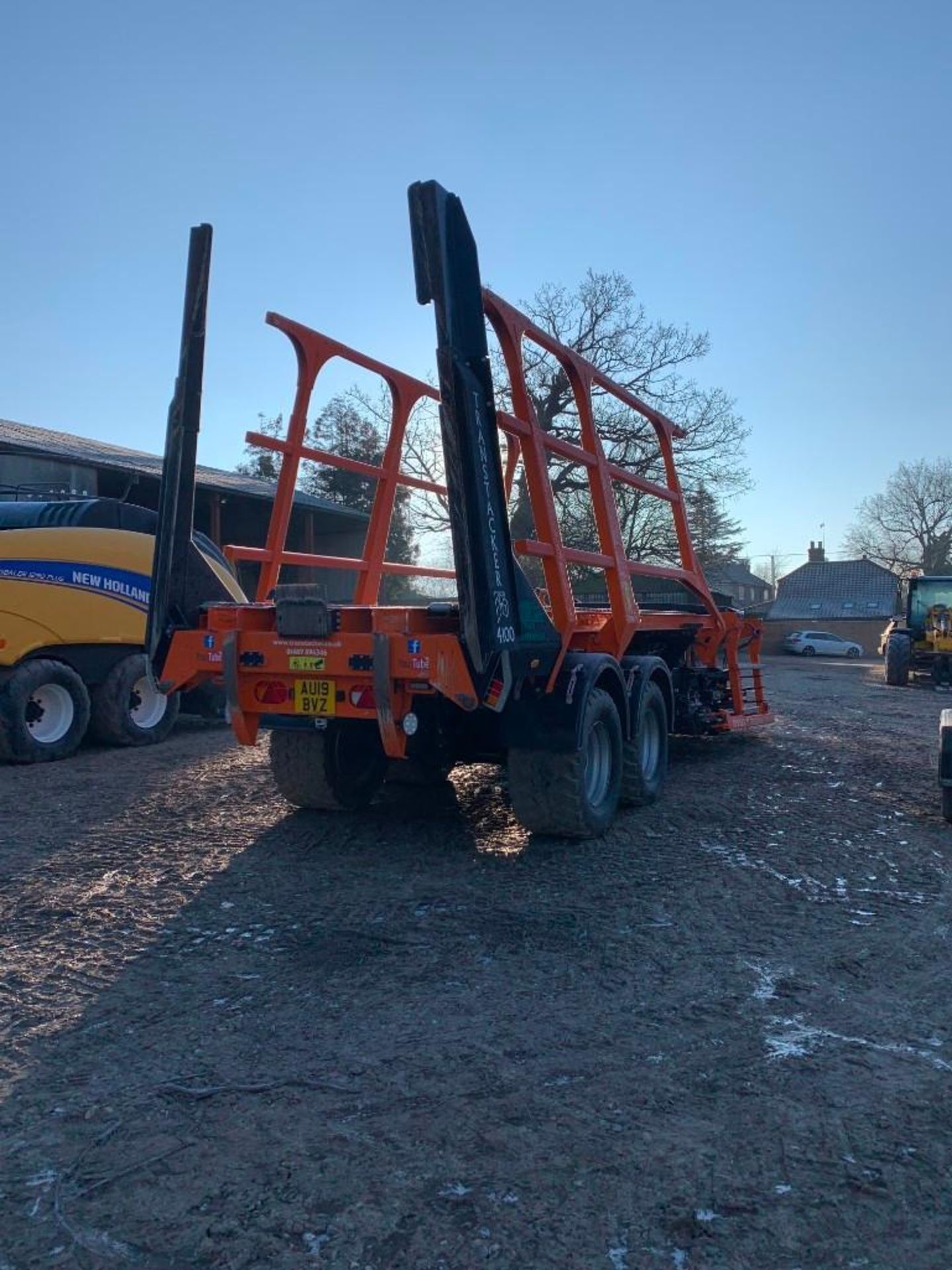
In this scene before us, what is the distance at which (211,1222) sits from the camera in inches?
111

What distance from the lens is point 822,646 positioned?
156ft

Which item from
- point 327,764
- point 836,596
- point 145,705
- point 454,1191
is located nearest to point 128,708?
point 145,705

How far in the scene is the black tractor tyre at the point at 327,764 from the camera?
740 centimetres

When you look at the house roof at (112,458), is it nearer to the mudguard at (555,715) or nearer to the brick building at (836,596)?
the mudguard at (555,715)

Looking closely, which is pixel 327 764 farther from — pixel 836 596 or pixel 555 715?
pixel 836 596

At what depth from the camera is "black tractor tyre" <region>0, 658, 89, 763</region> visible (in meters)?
10.1

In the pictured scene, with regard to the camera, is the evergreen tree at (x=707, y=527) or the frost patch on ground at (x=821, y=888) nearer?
the frost patch on ground at (x=821, y=888)

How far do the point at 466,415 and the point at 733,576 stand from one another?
2357 inches


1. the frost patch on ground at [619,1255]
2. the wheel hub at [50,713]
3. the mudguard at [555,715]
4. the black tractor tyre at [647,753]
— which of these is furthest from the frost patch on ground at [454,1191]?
the wheel hub at [50,713]

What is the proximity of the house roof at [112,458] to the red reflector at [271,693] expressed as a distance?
9.86m

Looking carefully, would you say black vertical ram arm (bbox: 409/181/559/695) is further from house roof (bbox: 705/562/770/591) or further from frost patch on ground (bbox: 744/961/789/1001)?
house roof (bbox: 705/562/770/591)

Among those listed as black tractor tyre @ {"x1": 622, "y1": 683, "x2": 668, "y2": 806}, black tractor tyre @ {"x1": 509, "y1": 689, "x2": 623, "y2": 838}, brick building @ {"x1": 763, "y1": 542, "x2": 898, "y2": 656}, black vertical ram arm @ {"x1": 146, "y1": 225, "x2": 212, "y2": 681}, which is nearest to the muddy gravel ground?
black tractor tyre @ {"x1": 509, "y1": 689, "x2": 623, "y2": 838}

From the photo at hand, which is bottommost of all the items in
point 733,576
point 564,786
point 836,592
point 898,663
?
point 564,786

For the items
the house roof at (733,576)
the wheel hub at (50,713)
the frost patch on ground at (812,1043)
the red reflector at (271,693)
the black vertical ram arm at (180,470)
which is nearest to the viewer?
the frost patch on ground at (812,1043)
